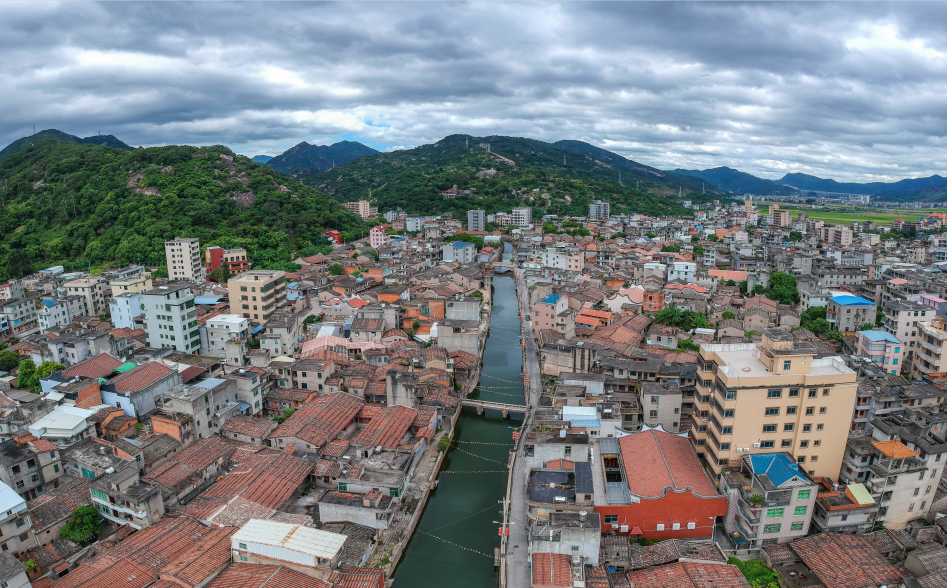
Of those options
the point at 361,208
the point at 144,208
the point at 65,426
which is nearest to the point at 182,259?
the point at 144,208

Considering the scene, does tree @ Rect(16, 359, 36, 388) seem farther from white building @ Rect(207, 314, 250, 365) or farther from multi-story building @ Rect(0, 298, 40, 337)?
multi-story building @ Rect(0, 298, 40, 337)

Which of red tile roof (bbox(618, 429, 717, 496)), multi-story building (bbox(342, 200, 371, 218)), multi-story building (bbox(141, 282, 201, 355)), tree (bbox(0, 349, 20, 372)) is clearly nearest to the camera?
red tile roof (bbox(618, 429, 717, 496))

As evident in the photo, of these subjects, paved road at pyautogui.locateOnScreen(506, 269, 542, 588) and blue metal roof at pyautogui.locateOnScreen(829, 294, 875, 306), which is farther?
blue metal roof at pyautogui.locateOnScreen(829, 294, 875, 306)

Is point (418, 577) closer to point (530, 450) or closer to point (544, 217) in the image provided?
point (530, 450)

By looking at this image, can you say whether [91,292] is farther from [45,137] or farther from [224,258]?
[45,137]

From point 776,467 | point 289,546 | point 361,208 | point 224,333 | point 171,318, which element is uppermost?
point 361,208

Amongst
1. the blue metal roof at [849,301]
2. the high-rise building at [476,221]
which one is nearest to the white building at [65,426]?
the blue metal roof at [849,301]

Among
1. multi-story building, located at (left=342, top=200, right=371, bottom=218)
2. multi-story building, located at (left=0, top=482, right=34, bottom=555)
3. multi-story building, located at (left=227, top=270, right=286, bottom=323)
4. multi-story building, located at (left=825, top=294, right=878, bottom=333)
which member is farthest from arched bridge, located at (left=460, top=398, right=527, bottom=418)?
multi-story building, located at (left=342, top=200, right=371, bottom=218)

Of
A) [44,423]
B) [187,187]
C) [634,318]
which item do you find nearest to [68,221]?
[187,187]
